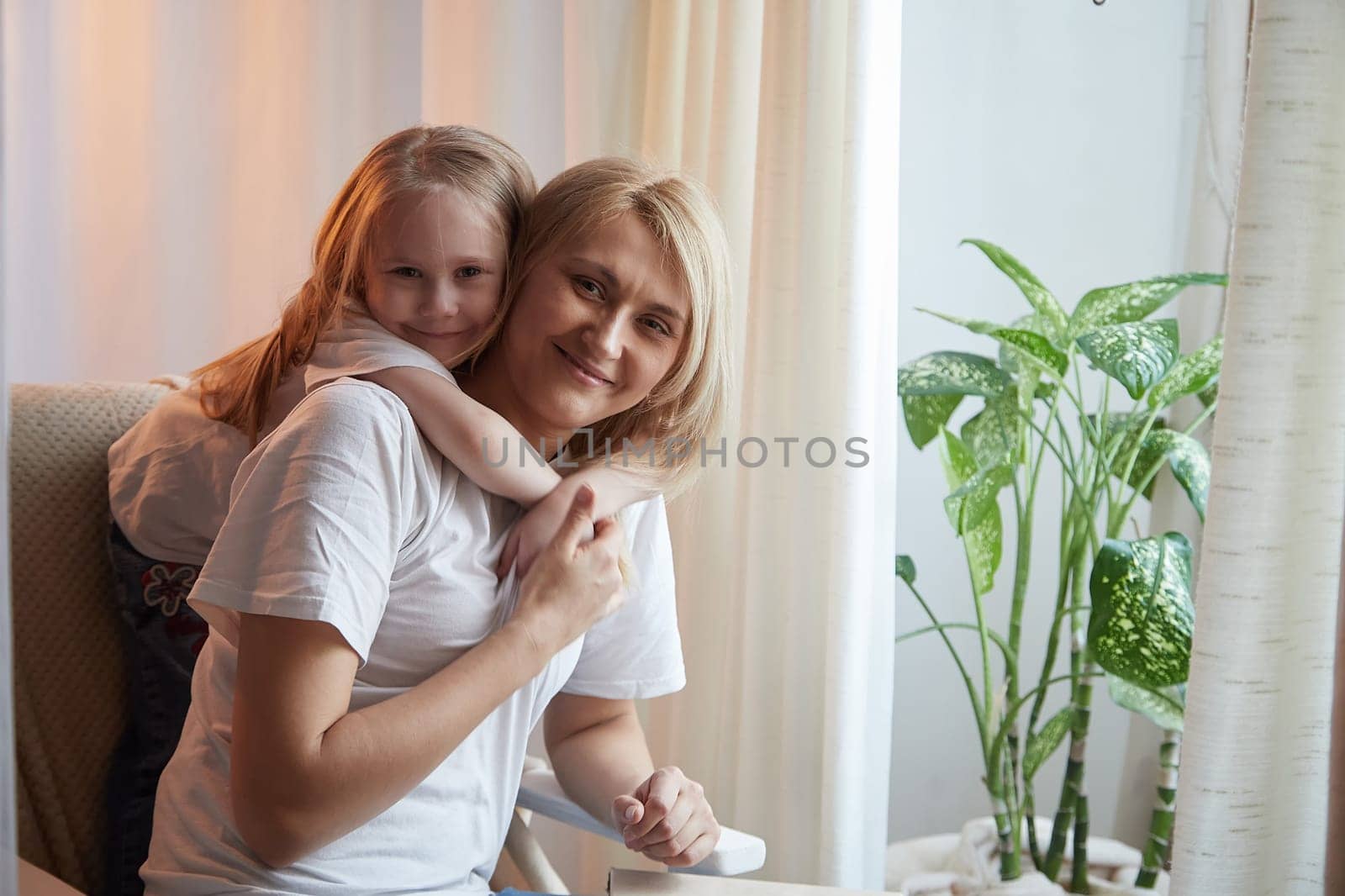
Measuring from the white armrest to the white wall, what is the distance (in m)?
1.01

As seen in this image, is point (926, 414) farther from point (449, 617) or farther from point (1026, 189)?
point (449, 617)

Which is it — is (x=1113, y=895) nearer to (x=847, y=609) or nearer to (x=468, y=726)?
(x=847, y=609)

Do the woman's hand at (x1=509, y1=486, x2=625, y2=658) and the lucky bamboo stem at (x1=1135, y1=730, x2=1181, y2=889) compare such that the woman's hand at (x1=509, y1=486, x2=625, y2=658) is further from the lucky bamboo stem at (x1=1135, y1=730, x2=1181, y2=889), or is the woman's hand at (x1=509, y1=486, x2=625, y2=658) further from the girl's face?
the lucky bamboo stem at (x1=1135, y1=730, x2=1181, y2=889)

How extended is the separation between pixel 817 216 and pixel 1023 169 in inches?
29.3

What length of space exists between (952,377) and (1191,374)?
0.30 meters

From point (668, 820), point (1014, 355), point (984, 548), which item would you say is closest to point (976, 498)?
point (984, 548)

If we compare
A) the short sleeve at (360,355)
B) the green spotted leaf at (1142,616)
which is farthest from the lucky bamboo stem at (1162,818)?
the short sleeve at (360,355)

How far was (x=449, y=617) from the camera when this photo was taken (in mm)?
1036

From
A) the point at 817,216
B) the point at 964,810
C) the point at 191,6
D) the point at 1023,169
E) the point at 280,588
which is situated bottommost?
the point at 964,810

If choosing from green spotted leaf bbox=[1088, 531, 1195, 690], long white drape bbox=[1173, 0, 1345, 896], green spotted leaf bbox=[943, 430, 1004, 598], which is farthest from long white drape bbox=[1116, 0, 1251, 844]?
long white drape bbox=[1173, 0, 1345, 896]

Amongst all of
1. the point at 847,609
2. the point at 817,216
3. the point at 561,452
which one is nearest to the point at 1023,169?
the point at 817,216

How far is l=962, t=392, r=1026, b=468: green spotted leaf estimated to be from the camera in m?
1.64

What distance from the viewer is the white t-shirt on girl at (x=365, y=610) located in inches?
35.7

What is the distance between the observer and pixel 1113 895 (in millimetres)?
1690
